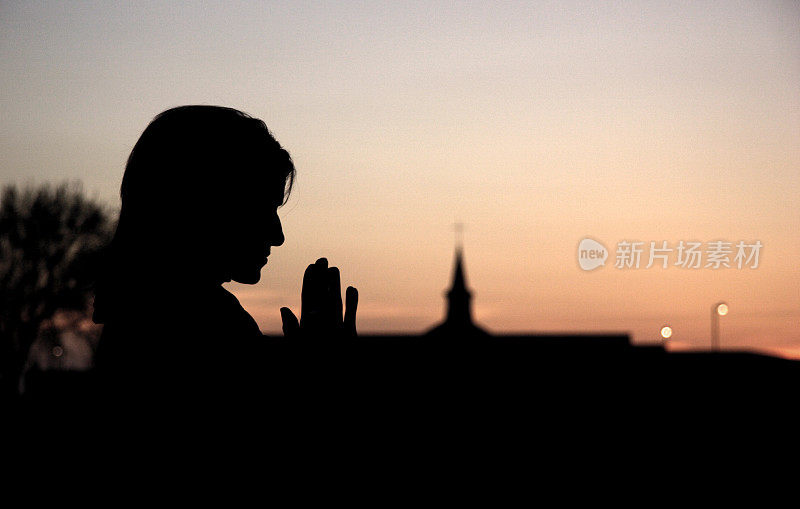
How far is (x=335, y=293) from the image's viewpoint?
1956mm

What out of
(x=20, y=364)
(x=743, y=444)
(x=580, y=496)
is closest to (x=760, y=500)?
(x=580, y=496)

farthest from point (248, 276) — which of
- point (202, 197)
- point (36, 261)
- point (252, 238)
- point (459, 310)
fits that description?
point (459, 310)

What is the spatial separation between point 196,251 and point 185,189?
5.2 inches

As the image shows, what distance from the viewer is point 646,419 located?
51719 mm

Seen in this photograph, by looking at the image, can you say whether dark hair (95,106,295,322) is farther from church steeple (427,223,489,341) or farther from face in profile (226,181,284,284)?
church steeple (427,223,489,341)

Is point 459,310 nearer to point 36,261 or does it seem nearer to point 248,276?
point 36,261

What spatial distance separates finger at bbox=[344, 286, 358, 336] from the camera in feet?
6.41

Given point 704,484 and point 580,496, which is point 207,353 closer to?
point 580,496

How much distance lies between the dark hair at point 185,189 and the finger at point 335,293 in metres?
0.23

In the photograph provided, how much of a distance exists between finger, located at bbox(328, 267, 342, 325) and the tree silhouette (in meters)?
49.9

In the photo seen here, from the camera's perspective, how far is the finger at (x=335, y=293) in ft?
6.31

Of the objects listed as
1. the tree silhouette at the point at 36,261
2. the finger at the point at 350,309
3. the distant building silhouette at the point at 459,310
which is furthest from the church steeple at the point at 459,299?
the finger at the point at 350,309

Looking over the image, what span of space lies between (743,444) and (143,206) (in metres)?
48.6

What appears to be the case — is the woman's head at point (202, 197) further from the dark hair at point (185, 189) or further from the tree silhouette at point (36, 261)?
the tree silhouette at point (36, 261)
